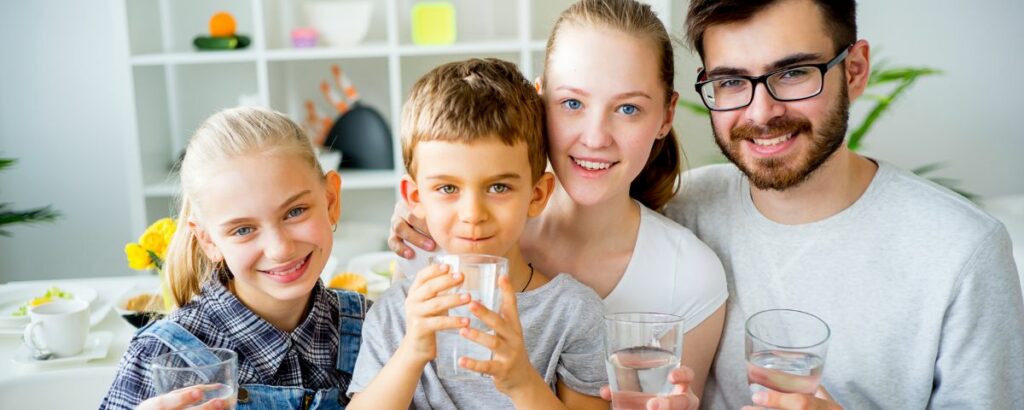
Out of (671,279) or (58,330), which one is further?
(58,330)

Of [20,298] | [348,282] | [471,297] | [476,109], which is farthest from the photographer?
[20,298]

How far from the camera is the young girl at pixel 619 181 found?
5.44 feet

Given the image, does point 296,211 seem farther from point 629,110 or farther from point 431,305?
point 629,110

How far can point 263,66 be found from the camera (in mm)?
4195

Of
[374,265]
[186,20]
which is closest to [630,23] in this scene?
[374,265]

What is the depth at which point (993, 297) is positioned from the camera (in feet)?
5.65

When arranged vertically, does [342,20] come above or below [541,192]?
above

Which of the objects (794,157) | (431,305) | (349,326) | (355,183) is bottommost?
(355,183)

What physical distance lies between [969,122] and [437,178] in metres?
3.61

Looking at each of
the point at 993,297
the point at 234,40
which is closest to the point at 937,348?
the point at 993,297

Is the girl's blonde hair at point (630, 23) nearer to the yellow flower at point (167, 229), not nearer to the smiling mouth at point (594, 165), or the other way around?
the smiling mouth at point (594, 165)

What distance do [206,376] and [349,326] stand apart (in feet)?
1.55

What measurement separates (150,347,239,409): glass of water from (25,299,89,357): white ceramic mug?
0.91 meters

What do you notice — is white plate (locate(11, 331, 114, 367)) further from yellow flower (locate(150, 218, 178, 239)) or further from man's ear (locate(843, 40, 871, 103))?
man's ear (locate(843, 40, 871, 103))
